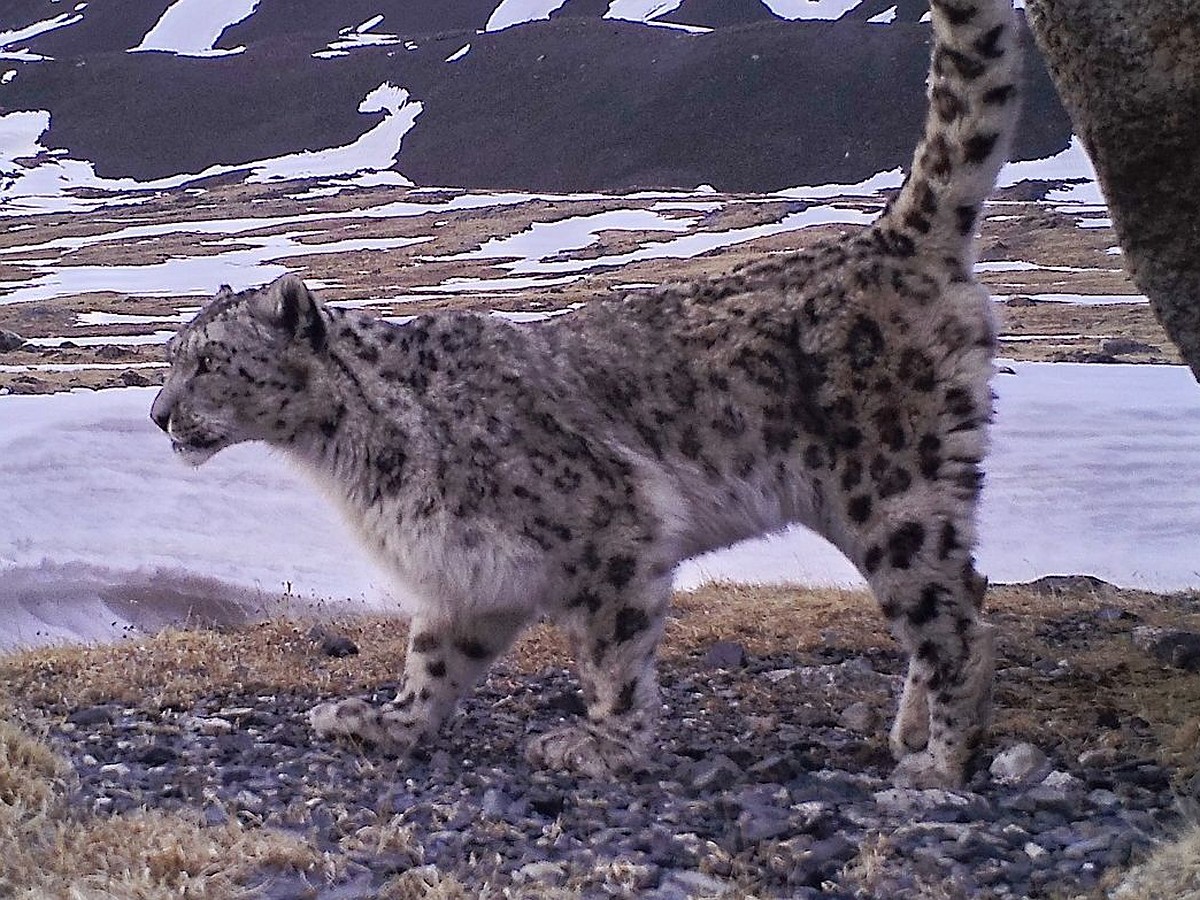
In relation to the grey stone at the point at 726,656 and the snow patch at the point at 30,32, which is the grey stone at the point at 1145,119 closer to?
the grey stone at the point at 726,656

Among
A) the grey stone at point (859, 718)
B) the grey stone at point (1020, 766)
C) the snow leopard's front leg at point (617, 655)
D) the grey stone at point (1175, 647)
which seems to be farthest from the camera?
the grey stone at point (1175, 647)

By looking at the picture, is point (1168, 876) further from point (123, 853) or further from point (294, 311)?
point (294, 311)

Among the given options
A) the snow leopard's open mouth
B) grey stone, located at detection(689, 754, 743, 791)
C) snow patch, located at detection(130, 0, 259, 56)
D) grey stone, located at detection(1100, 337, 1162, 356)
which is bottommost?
snow patch, located at detection(130, 0, 259, 56)

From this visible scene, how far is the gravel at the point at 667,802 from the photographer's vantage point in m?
4.65

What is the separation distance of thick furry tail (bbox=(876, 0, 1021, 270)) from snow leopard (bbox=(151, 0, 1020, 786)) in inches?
0.4

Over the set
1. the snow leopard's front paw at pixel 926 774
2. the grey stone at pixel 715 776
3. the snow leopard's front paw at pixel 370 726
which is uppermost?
the grey stone at pixel 715 776

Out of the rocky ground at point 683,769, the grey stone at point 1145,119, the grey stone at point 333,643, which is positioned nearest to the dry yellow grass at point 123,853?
the rocky ground at point 683,769

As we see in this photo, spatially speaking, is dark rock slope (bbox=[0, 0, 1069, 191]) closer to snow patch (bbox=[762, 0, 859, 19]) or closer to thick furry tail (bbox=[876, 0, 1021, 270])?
snow patch (bbox=[762, 0, 859, 19])

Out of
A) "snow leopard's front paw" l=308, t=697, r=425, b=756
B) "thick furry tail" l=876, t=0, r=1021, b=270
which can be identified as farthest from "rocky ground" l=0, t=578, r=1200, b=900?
"thick furry tail" l=876, t=0, r=1021, b=270

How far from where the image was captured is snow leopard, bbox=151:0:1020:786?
6137mm

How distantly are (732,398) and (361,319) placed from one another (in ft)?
6.18

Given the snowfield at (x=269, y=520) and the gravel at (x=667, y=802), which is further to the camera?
the snowfield at (x=269, y=520)

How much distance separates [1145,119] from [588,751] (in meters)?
3.42

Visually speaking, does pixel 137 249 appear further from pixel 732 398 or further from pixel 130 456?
pixel 732 398
